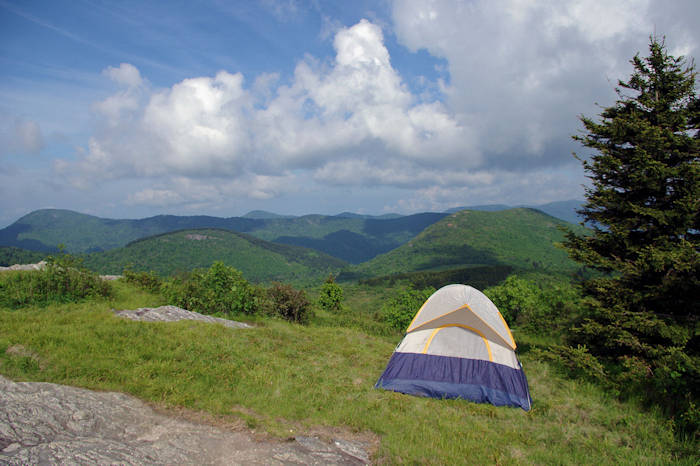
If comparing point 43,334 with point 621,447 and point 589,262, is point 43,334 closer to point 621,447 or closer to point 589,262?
point 621,447

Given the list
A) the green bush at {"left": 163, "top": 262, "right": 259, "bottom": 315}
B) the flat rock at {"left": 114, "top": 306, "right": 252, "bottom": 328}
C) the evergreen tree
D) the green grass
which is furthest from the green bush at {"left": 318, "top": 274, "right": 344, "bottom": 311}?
the evergreen tree

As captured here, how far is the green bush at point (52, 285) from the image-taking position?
45.3 feet

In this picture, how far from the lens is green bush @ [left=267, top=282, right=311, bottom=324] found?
21938 millimetres

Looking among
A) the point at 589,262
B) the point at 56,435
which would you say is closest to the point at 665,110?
the point at 589,262

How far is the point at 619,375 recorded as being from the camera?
9.17 meters

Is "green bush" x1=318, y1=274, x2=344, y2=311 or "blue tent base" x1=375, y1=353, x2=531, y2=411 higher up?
"blue tent base" x1=375, y1=353, x2=531, y2=411

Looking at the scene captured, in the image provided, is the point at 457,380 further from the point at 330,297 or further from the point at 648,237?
the point at 330,297

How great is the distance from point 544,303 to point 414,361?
2358cm

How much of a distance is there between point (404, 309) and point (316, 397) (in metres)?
23.1

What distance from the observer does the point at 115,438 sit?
5477 millimetres

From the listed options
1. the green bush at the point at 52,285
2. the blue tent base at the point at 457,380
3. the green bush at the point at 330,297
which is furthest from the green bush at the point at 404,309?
the green bush at the point at 52,285

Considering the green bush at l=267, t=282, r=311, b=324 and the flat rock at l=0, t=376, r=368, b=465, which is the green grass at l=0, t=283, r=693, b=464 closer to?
the flat rock at l=0, t=376, r=368, b=465

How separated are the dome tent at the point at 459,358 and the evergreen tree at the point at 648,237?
2.85 m

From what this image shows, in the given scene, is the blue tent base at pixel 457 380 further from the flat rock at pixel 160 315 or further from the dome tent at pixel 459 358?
the flat rock at pixel 160 315
